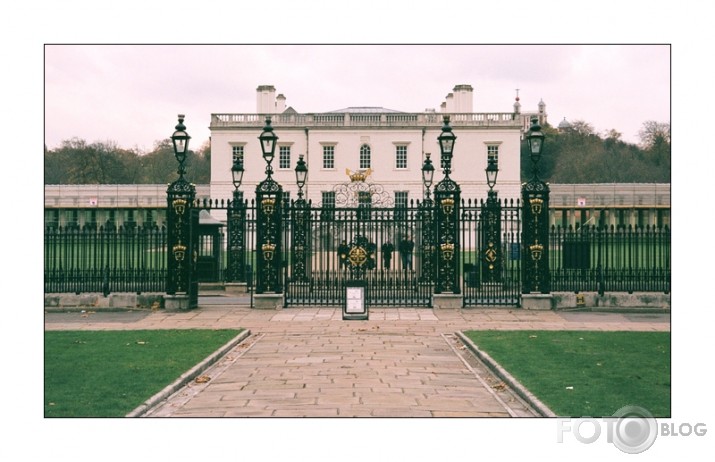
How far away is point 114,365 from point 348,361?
3141mm

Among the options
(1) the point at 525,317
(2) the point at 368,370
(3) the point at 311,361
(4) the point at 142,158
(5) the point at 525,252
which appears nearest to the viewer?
(2) the point at 368,370

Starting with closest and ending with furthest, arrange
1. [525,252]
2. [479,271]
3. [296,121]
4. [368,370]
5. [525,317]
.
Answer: [368,370] → [525,317] → [525,252] → [479,271] → [296,121]

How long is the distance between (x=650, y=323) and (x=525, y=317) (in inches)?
97.0

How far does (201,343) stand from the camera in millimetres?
12000

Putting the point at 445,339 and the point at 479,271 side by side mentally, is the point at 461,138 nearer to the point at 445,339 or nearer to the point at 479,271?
the point at 479,271

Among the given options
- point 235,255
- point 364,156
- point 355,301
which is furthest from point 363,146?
point 355,301

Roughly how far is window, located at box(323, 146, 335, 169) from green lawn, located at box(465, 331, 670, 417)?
4415 centimetres

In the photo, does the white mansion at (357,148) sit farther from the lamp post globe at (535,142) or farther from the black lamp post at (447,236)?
the lamp post globe at (535,142)

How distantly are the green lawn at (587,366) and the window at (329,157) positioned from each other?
44146 mm

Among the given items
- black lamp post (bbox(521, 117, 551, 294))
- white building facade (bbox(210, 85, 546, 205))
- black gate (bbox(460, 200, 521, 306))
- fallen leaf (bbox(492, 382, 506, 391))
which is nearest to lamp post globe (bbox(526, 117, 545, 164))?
black lamp post (bbox(521, 117, 551, 294))

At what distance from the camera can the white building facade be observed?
56.5m

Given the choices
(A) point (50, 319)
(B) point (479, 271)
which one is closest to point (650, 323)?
(B) point (479, 271)

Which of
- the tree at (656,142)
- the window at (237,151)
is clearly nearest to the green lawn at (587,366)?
the window at (237,151)

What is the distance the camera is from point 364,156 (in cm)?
5700
